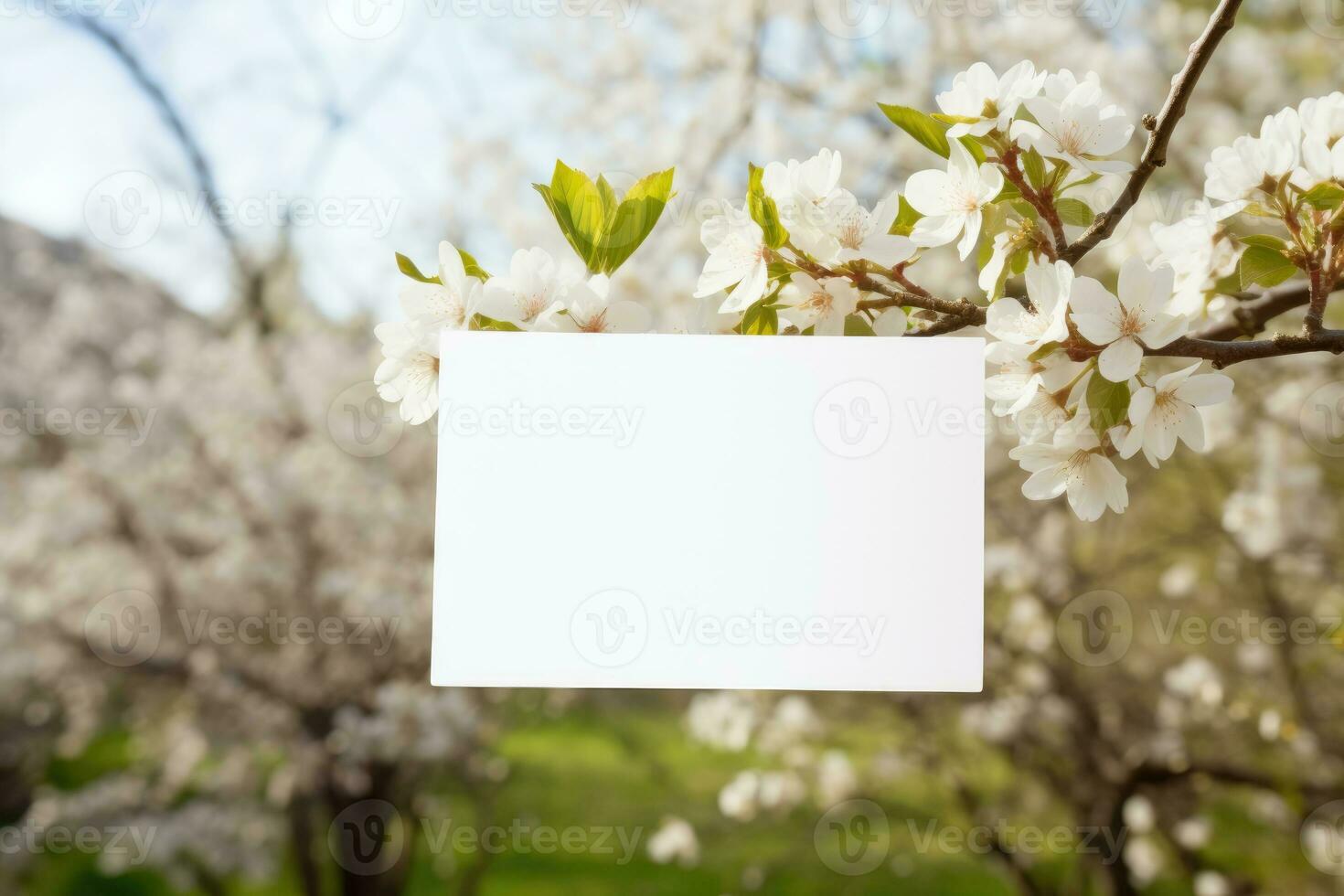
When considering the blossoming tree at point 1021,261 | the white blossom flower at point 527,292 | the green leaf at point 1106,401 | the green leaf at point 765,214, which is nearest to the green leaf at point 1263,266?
the blossoming tree at point 1021,261

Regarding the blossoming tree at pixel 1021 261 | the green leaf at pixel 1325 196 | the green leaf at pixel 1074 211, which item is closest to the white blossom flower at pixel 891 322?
the blossoming tree at pixel 1021 261

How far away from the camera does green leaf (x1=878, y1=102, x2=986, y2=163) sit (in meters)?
0.40

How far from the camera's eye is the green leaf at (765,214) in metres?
0.41

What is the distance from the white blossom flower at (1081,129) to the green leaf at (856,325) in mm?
114

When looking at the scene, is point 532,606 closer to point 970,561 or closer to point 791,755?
point 970,561

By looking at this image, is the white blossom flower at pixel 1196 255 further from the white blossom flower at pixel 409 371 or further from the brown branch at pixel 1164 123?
the white blossom flower at pixel 409 371

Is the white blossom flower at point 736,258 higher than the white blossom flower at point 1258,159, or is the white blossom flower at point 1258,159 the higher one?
the white blossom flower at point 1258,159

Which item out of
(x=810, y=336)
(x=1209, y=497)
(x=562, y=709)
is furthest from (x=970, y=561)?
(x=562, y=709)

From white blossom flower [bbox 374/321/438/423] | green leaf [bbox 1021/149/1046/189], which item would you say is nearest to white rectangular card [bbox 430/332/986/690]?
white blossom flower [bbox 374/321/438/423]

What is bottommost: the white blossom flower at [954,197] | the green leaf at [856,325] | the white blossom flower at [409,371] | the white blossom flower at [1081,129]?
the white blossom flower at [409,371]

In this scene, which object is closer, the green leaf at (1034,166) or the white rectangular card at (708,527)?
the green leaf at (1034,166)

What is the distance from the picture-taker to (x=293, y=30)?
1942 mm

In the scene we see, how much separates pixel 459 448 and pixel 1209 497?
2.05 meters

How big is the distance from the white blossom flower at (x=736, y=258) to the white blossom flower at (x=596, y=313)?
53mm
